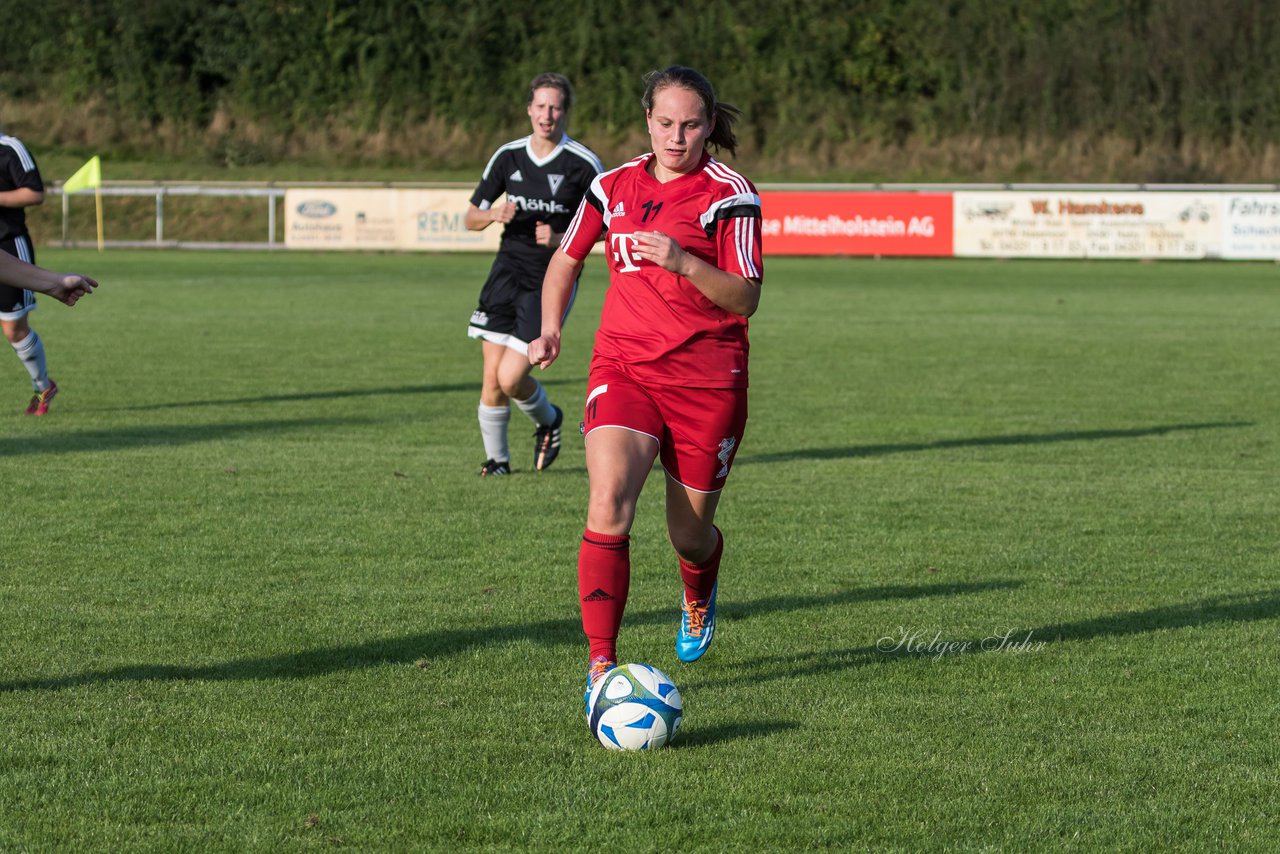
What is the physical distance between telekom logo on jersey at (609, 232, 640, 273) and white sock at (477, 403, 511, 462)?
4387 millimetres

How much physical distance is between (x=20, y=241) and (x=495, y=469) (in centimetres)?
431

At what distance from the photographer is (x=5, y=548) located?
7160 mm

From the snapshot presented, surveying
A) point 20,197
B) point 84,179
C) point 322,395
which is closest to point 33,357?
point 20,197

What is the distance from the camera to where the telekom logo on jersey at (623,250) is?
507 centimetres

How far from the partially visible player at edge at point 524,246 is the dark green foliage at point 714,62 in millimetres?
40465

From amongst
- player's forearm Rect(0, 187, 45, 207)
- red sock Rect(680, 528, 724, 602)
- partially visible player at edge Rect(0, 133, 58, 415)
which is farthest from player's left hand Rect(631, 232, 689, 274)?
player's forearm Rect(0, 187, 45, 207)

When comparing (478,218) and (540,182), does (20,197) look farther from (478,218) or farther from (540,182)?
(540,182)

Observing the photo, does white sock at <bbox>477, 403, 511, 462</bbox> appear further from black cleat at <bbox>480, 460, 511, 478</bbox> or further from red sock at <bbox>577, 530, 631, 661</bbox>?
red sock at <bbox>577, 530, 631, 661</bbox>

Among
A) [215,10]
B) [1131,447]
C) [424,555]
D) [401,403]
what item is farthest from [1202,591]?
[215,10]

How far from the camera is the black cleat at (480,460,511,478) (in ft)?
31.3

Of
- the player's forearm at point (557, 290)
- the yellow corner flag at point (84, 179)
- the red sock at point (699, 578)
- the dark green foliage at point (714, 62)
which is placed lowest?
the red sock at point (699, 578)

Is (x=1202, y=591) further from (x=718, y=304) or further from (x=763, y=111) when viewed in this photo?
(x=763, y=111)

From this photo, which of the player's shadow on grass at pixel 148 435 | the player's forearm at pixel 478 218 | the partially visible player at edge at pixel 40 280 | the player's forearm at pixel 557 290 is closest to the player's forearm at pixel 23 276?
the partially visible player at edge at pixel 40 280

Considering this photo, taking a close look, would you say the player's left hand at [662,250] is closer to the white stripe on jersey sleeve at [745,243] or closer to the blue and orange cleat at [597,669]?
the white stripe on jersey sleeve at [745,243]
